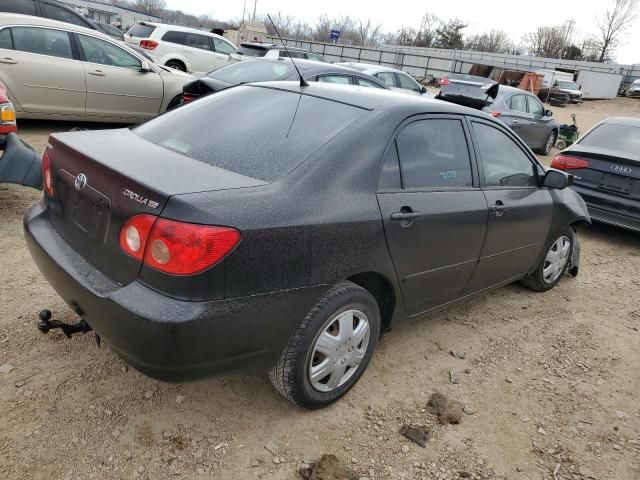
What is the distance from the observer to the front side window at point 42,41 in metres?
7.05

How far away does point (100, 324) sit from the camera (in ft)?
7.22

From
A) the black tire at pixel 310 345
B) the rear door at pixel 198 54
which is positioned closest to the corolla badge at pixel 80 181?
the black tire at pixel 310 345

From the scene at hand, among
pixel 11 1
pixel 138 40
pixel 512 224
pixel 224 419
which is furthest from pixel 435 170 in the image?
pixel 138 40

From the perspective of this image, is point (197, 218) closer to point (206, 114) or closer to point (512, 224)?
point (206, 114)

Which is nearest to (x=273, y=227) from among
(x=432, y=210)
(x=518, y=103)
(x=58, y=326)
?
(x=432, y=210)

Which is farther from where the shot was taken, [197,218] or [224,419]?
[224,419]

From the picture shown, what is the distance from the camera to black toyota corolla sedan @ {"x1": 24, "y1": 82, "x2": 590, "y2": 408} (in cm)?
205

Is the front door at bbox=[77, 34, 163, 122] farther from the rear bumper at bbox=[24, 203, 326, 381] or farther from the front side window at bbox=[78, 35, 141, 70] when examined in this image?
the rear bumper at bbox=[24, 203, 326, 381]

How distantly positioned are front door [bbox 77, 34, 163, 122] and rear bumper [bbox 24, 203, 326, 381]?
607 cm

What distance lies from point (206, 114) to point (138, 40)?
13186mm

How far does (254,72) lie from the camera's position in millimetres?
7859

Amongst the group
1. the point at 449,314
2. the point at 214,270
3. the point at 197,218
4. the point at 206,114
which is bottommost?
the point at 449,314

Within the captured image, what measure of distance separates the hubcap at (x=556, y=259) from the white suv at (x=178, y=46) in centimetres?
1214

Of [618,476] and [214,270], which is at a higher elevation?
[214,270]
